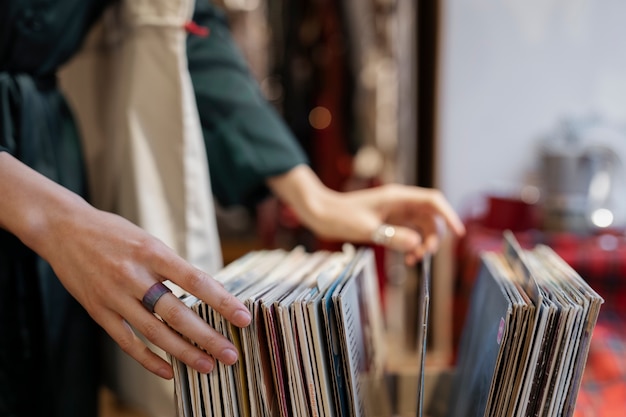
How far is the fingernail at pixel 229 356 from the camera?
417 mm

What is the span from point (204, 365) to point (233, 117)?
47 centimetres

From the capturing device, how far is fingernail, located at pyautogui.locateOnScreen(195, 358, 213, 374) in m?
0.42

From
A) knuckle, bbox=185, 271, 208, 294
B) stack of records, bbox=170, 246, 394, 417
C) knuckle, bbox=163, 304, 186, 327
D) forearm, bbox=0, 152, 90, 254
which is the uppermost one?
forearm, bbox=0, 152, 90, 254

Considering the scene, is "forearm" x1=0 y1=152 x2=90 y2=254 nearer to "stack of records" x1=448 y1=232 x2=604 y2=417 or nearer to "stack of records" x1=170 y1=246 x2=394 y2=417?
"stack of records" x1=170 y1=246 x2=394 y2=417

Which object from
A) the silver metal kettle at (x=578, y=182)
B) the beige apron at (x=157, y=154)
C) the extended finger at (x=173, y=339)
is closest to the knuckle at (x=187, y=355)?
the extended finger at (x=173, y=339)

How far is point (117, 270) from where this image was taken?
43 cm

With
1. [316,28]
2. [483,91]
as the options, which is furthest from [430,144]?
[316,28]

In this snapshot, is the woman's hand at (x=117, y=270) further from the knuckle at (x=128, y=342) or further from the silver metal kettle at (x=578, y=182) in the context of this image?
the silver metal kettle at (x=578, y=182)

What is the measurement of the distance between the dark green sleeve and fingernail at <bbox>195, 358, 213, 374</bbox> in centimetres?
41

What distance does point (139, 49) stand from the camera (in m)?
0.73

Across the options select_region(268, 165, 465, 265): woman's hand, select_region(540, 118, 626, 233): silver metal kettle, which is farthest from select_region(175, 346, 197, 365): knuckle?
select_region(540, 118, 626, 233): silver metal kettle

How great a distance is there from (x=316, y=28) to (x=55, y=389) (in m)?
1.56

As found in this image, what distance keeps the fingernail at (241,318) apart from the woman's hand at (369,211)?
1.34 feet

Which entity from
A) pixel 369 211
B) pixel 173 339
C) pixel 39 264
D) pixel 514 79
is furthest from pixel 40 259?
pixel 514 79
